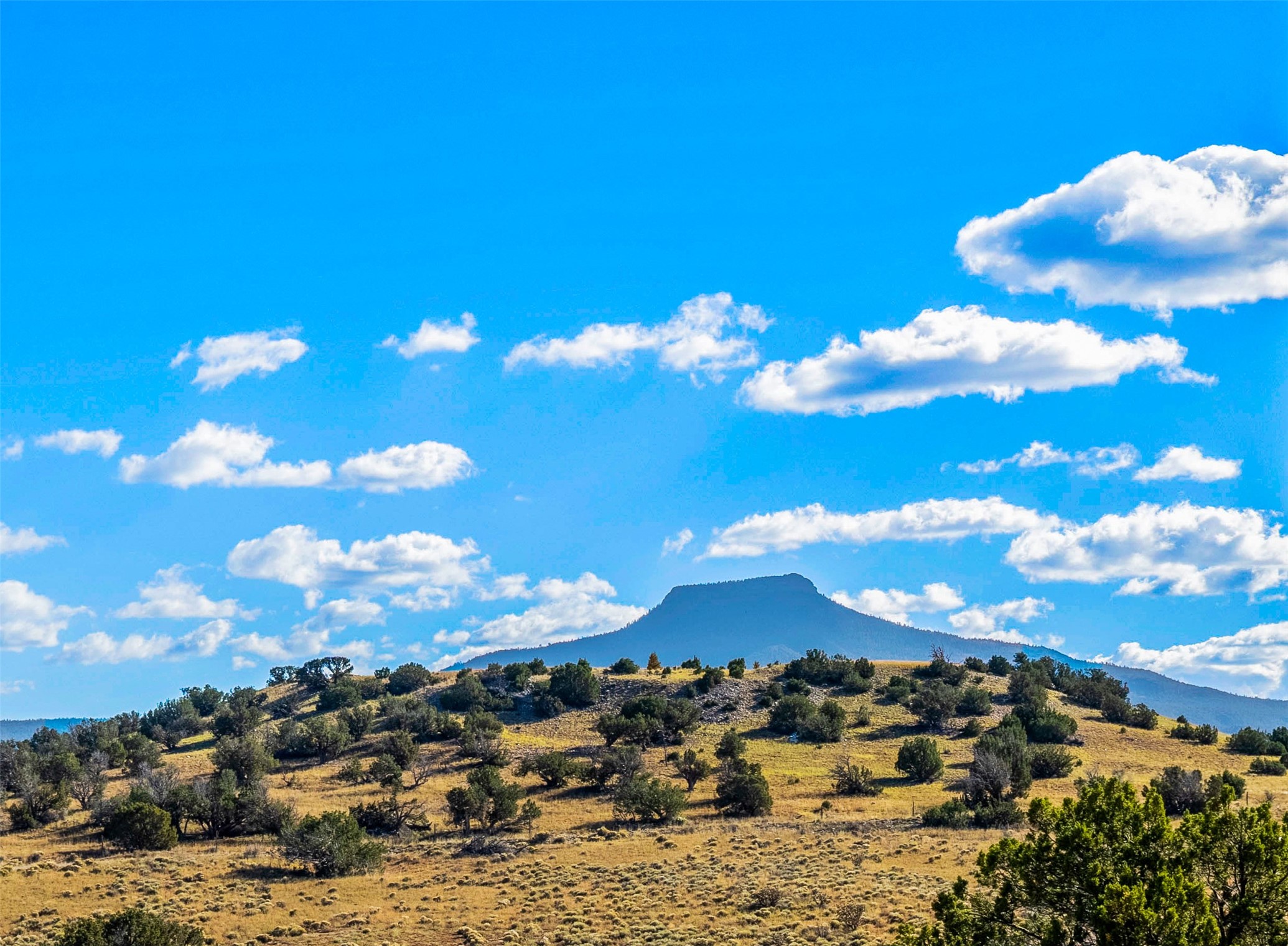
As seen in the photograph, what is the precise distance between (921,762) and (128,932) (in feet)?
170

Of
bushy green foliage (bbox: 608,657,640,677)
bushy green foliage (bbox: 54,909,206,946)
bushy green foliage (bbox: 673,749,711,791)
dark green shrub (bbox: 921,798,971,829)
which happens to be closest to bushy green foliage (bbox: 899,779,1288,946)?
bushy green foliage (bbox: 54,909,206,946)

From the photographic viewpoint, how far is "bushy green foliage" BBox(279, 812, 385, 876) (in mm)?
48188

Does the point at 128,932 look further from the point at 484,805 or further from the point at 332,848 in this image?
the point at 484,805

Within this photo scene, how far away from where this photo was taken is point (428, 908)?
41.8 m

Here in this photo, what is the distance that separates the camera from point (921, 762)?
69.2m

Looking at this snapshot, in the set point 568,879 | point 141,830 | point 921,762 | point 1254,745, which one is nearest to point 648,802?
point 568,879

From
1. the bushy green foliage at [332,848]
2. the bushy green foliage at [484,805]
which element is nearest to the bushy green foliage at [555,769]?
the bushy green foliage at [484,805]

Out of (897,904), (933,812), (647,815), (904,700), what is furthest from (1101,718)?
(897,904)

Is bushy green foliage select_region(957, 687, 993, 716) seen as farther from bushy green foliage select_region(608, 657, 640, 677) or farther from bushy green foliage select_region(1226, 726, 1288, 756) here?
bushy green foliage select_region(608, 657, 640, 677)

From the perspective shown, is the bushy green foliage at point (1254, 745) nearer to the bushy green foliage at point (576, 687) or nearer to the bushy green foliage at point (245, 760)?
→ the bushy green foliage at point (576, 687)

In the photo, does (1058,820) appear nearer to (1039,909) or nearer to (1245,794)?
(1039,909)

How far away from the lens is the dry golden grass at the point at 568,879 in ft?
124

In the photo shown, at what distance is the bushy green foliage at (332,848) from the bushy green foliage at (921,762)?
1483 inches

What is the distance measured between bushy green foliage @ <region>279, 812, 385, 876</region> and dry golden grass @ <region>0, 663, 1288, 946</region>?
97 cm
